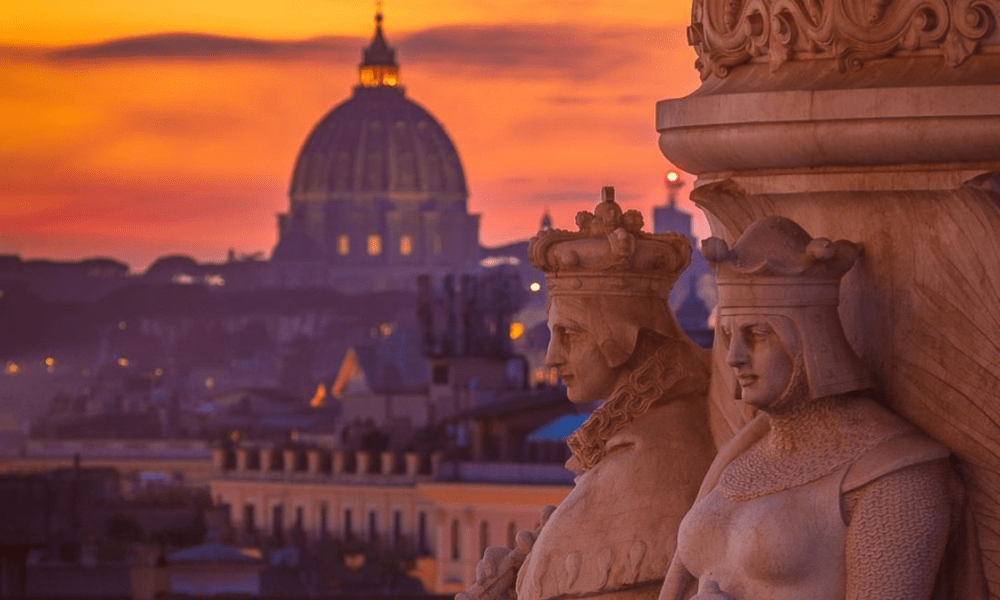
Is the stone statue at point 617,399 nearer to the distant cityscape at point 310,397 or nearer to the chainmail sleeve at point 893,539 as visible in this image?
the chainmail sleeve at point 893,539

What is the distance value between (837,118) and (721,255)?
A: 0.34 m

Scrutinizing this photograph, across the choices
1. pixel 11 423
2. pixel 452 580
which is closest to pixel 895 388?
pixel 452 580

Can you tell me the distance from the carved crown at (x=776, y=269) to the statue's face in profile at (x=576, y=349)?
818mm

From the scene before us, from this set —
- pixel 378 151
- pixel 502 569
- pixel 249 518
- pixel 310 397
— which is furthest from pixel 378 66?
pixel 502 569

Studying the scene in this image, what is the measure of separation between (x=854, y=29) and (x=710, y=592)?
35.0 inches

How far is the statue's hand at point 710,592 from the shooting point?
6.29 metres

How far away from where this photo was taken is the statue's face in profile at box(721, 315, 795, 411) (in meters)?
6.28

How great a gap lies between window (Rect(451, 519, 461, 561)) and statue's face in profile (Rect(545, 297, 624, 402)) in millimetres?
58085

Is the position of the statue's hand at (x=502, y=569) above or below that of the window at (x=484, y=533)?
above

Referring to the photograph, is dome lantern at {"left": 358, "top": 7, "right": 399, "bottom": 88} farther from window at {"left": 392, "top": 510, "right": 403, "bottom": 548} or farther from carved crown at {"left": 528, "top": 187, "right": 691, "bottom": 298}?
carved crown at {"left": 528, "top": 187, "right": 691, "bottom": 298}

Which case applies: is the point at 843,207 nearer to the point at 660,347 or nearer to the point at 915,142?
the point at 915,142

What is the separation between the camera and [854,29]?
652 centimetres

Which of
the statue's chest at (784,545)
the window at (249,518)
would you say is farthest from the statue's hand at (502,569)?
the window at (249,518)

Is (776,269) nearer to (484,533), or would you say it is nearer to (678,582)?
(678,582)
